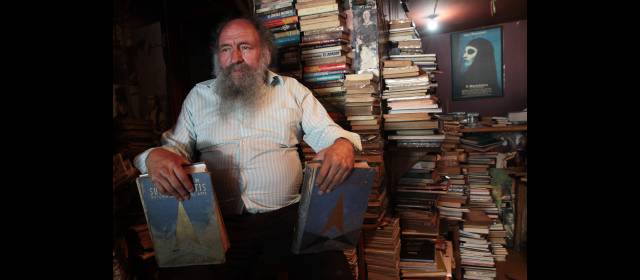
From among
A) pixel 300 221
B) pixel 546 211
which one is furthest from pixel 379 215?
pixel 546 211

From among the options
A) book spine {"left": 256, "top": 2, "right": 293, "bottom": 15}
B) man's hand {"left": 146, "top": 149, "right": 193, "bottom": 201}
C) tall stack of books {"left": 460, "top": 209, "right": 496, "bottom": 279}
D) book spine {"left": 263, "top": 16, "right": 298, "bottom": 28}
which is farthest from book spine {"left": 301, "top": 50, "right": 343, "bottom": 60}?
tall stack of books {"left": 460, "top": 209, "right": 496, "bottom": 279}

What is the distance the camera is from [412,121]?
1990 mm

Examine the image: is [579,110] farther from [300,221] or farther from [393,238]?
[393,238]

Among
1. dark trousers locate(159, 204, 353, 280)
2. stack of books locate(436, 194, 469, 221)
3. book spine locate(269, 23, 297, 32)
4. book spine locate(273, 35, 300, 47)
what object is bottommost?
stack of books locate(436, 194, 469, 221)

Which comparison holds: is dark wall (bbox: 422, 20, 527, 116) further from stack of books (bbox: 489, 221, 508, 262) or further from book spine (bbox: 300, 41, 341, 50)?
book spine (bbox: 300, 41, 341, 50)

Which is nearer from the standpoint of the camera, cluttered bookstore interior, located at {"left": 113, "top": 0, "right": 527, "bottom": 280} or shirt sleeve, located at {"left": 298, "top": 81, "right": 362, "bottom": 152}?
cluttered bookstore interior, located at {"left": 113, "top": 0, "right": 527, "bottom": 280}

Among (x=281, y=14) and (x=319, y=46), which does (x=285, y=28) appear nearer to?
(x=281, y=14)

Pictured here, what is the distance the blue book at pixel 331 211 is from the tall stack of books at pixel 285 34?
40.3 inches

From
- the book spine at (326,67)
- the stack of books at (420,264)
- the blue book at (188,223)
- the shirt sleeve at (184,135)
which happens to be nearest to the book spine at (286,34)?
the book spine at (326,67)

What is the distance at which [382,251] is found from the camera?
1.93 meters

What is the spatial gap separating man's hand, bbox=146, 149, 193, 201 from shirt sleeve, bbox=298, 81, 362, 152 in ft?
1.96

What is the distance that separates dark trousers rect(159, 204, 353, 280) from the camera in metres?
1.19

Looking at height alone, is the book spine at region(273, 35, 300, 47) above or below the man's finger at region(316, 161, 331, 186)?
above

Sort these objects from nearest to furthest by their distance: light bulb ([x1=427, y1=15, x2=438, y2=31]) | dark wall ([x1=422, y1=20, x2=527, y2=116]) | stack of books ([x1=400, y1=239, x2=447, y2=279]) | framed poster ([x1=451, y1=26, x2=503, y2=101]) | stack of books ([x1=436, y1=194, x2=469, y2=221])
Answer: stack of books ([x1=400, y1=239, x2=447, y2=279]) < stack of books ([x1=436, y1=194, x2=469, y2=221]) < light bulb ([x1=427, y1=15, x2=438, y2=31]) < dark wall ([x1=422, y1=20, x2=527, y2=116]) < framed poster ([x1=451, y1=26, x2=503, y2=101])
